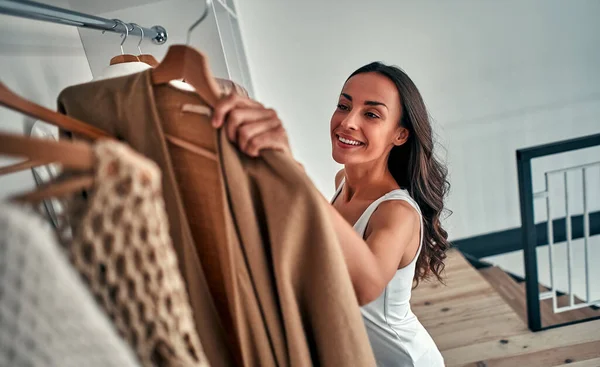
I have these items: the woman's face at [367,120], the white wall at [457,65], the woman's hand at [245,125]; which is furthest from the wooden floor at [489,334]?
the woman's hand at [245,125]

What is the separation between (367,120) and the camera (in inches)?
46.8

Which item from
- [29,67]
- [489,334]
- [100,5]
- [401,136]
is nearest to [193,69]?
[29,67]

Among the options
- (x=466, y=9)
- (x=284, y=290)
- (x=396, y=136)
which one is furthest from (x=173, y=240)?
(x=466, y=9)

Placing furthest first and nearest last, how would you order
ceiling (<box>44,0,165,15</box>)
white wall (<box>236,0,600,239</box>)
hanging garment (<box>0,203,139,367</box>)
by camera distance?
white wall (<box>236,0,600,239</box>), ceiling (<box>44,0,165,15</box>), hanging garment (<box>0,203,139,367</box>)

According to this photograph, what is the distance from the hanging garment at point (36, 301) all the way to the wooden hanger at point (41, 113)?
0.21 metres

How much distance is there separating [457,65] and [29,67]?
2598 millimetres

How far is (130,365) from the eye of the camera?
1.02 feet

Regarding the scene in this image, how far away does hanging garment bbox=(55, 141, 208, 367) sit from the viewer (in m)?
0.33

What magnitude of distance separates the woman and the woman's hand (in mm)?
515

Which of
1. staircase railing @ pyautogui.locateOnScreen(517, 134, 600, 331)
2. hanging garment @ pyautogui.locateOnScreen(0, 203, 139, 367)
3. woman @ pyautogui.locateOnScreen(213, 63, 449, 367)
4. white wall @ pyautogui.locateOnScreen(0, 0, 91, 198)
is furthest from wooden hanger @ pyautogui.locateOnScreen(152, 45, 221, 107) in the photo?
staircase railing @ pyautogui.locateOnScreen(517, 134, 600, 331)

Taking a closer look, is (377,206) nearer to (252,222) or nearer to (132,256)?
(252,222)

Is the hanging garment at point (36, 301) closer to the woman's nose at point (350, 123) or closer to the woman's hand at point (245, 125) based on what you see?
the woman's hand at point (245, 125)

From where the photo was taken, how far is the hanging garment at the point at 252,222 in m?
0.48

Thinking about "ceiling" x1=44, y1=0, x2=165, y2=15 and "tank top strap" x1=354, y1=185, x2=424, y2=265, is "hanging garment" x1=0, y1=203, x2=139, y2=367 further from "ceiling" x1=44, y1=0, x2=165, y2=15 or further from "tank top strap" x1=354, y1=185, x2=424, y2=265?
"ceiling" x1=44, y1=0, x2=165, y2=15
